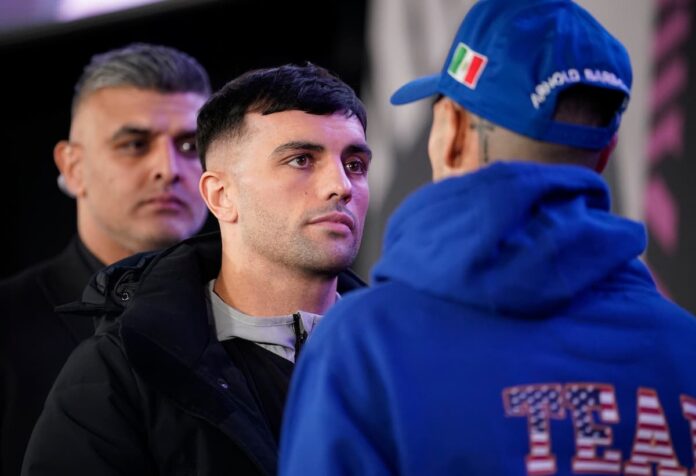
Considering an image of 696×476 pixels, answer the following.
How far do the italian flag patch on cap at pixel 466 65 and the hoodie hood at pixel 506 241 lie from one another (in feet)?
0.49

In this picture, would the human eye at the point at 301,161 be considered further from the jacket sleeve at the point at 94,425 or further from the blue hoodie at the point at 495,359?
the blue hoodie at the point at 495,359

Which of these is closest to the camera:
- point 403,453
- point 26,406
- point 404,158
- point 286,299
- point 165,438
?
point 403,453

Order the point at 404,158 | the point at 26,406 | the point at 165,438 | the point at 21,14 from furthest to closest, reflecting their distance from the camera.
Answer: the point at 21,14 < the point at 404,158 < the point at 26,406 < the point at 165,438

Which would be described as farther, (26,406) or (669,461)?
(26,406)

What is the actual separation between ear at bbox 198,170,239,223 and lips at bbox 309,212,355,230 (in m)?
0.21

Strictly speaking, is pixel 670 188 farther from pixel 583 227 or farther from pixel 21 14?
pixel 21 14

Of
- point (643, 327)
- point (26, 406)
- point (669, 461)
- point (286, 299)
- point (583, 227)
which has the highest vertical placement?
point (583, 227)

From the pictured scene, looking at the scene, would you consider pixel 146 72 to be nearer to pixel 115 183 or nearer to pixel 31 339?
pixel 115 183

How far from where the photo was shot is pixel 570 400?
130 cm

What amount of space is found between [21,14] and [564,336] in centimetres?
393

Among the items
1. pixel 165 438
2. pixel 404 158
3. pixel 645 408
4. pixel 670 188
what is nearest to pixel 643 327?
pixel 645 408

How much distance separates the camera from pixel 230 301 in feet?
7.39

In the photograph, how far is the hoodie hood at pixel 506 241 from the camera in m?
1.29

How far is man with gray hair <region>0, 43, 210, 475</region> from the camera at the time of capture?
281cm
